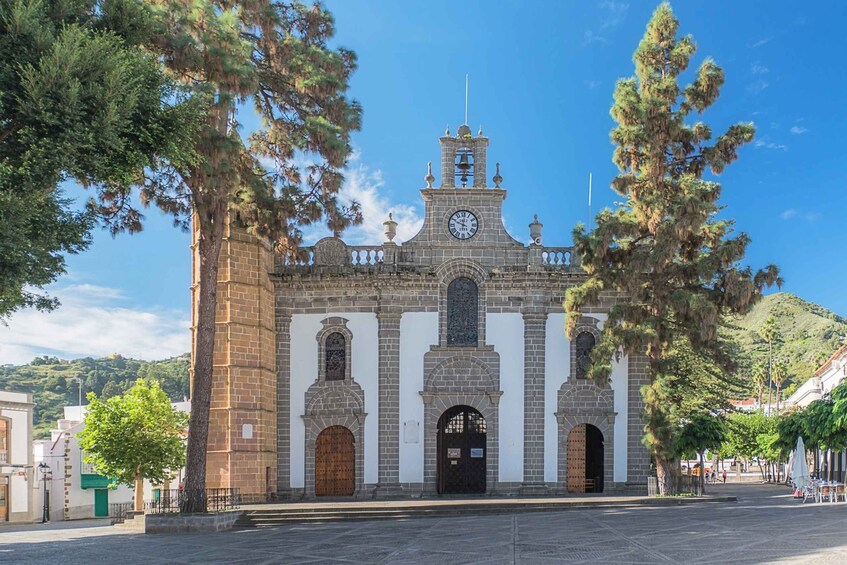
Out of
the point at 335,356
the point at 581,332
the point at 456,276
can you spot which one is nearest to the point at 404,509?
the point at 335,356

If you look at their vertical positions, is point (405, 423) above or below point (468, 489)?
above

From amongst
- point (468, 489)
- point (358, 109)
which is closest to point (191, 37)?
point (358, 109)

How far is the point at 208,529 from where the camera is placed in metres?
21.2

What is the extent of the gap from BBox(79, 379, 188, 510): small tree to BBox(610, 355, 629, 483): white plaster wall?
14.4 m

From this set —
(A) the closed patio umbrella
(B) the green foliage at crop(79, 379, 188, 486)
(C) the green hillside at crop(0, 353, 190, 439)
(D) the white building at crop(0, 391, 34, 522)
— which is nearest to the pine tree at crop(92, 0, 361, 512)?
(B) the green foliage at crop(79, 379, 188, 486)

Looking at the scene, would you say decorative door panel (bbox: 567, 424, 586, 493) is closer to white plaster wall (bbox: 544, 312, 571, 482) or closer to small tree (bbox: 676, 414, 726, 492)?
white plaster wall (bbox: 544, 312, 571, 482)

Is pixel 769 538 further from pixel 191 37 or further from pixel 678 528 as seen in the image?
pixel 191 37

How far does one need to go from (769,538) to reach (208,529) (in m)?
12.5

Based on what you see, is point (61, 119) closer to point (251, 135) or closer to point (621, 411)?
point (251, 135)

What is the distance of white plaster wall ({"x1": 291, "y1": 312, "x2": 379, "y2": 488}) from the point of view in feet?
95.9

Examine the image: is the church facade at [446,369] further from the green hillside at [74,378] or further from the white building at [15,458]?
the green hillside at [74,378]

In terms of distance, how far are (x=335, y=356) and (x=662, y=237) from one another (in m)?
11.3

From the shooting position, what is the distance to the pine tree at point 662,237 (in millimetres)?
26297

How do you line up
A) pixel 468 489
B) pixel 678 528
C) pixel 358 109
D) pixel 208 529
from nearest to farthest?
pixel 678 528
pixel 208 529
pixel 358 109
pixel 468 489
